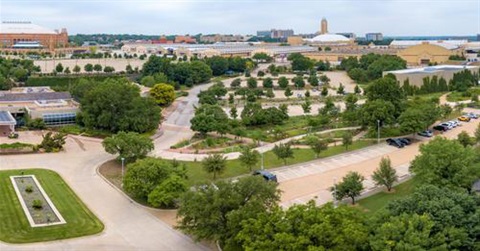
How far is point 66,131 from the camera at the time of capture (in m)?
37.3

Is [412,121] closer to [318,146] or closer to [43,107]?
[318,146]

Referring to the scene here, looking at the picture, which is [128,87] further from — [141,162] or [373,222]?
[373,222]

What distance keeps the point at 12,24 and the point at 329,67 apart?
8153cm

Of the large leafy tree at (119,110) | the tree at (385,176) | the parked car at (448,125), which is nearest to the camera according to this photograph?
the tree at (385,176)

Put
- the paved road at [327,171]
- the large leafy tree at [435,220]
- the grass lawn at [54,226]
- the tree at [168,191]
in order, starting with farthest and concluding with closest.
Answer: the paved road at [327,171]
the tree at [168,191]
the grass lawn at [54,226]
the large leafy tree at [435,220]

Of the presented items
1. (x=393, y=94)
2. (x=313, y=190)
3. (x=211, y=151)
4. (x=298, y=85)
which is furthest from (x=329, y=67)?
(x=313, y=190)

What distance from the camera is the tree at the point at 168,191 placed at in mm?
20906

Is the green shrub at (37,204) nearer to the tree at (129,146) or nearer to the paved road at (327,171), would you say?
the tree at (129,146)

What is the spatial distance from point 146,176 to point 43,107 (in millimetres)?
23136

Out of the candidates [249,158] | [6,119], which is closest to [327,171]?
[249,158]

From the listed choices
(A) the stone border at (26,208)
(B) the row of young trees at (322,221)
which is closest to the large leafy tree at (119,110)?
(A) the stone border at (26,208)

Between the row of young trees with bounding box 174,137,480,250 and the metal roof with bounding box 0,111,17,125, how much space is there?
2343 cm

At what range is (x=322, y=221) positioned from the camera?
1478cm

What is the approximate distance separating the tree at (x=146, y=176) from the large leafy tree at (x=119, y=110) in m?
12.7
